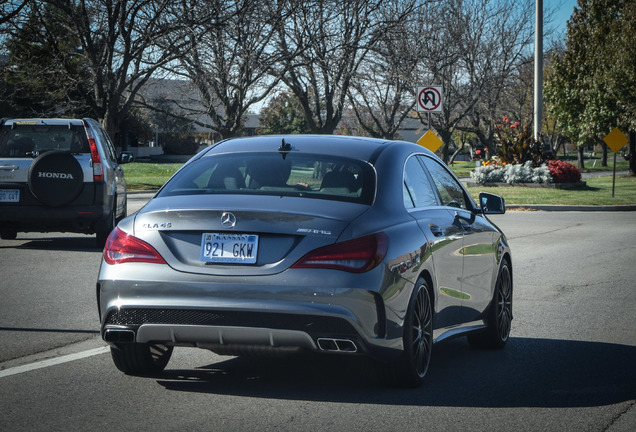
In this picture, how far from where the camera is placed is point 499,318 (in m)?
7.48

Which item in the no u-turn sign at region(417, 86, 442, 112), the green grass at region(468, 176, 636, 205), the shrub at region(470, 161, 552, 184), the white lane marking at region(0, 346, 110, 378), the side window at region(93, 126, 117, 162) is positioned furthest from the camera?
the shrub at region(470, 161, 552, 184)

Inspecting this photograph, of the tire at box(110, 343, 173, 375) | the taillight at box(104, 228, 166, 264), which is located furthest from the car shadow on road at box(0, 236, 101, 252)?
the taillight at box(104, 228, 166, 264)

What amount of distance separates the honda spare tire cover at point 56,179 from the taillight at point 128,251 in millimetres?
8282

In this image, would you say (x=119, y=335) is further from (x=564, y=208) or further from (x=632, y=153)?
(x=632, y=153)

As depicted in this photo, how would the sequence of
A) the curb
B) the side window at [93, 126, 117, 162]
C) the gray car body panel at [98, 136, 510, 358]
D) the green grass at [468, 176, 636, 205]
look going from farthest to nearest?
the green grass at [468, 176, 636, 205] → the curb → the side window at [93, 126, 117, 162] → the gray car body panel at [98, 136, 510, 358]

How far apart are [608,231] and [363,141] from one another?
1429 centimetres

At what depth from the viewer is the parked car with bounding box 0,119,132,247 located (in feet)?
45.0

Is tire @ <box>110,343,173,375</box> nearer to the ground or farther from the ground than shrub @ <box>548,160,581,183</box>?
farther from the ground

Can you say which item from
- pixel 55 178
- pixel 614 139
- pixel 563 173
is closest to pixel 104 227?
pixel 55 178

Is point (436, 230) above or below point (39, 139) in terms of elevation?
below

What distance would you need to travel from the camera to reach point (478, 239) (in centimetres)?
717

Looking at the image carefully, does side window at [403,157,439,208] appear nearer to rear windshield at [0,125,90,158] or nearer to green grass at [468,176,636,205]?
rear windshield at [0,125,90,158]

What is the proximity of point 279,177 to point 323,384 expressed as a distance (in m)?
1.34

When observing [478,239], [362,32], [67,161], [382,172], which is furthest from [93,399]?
[362,32]
